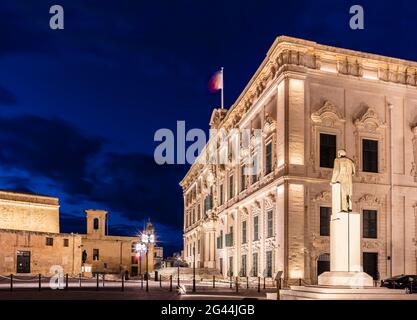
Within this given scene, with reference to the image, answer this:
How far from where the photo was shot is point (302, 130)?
38.0m

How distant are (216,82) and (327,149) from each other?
51.4ft

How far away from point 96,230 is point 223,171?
131 ft

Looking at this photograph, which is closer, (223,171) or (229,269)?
(229,269)

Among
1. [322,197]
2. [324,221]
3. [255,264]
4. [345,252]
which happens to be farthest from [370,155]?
[345,252]

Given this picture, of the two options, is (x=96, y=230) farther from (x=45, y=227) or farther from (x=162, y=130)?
(x=162, y=130)

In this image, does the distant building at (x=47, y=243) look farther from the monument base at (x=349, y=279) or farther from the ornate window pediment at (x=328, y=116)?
the monument base at (x=349, y=279)

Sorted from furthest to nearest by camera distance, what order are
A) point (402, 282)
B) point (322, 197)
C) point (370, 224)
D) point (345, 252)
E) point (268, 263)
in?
point (268, 263)
point (370, 224)
point (322, 197)
point (402, 282)
point (345, 252)

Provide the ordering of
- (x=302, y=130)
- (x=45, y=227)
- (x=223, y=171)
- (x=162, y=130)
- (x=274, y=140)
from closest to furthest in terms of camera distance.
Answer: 1. (x=302, y=130)
2. (x=274, y=140)
3. (x=162, y=130)
4. (x=223, y=171)
5. (x=45, y=227)

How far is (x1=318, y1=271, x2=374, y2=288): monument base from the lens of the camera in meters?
19.2

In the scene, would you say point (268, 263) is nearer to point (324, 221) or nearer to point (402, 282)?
point (324, 221)

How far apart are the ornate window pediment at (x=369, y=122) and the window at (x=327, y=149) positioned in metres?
2.08

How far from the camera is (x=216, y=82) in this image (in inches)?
2012
